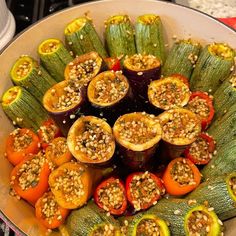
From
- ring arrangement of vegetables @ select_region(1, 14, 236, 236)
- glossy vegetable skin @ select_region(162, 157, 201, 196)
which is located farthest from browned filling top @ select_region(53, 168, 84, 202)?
glossy vegetable skin @ select_region(162, 157, 201, 196)

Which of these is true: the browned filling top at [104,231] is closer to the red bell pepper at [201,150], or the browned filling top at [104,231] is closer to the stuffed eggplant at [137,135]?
the stuffed eggplant at [137,135]

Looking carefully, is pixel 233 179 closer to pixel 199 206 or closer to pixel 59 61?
pixel 199 206

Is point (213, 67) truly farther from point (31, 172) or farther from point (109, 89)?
point (31, 172)

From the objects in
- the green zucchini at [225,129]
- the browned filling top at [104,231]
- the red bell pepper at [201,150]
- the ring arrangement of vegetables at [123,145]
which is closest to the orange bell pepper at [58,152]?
the ring arrangement of vegetables at [123,145]

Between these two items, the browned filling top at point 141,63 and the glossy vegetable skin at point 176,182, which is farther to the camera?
the browned filling top at point 141,63

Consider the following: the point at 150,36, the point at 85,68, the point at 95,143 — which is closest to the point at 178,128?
the point at 95,143

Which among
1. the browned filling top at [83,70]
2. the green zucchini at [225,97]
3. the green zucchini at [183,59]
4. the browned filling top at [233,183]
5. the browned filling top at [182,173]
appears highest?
the browned filling top at [83,70]
